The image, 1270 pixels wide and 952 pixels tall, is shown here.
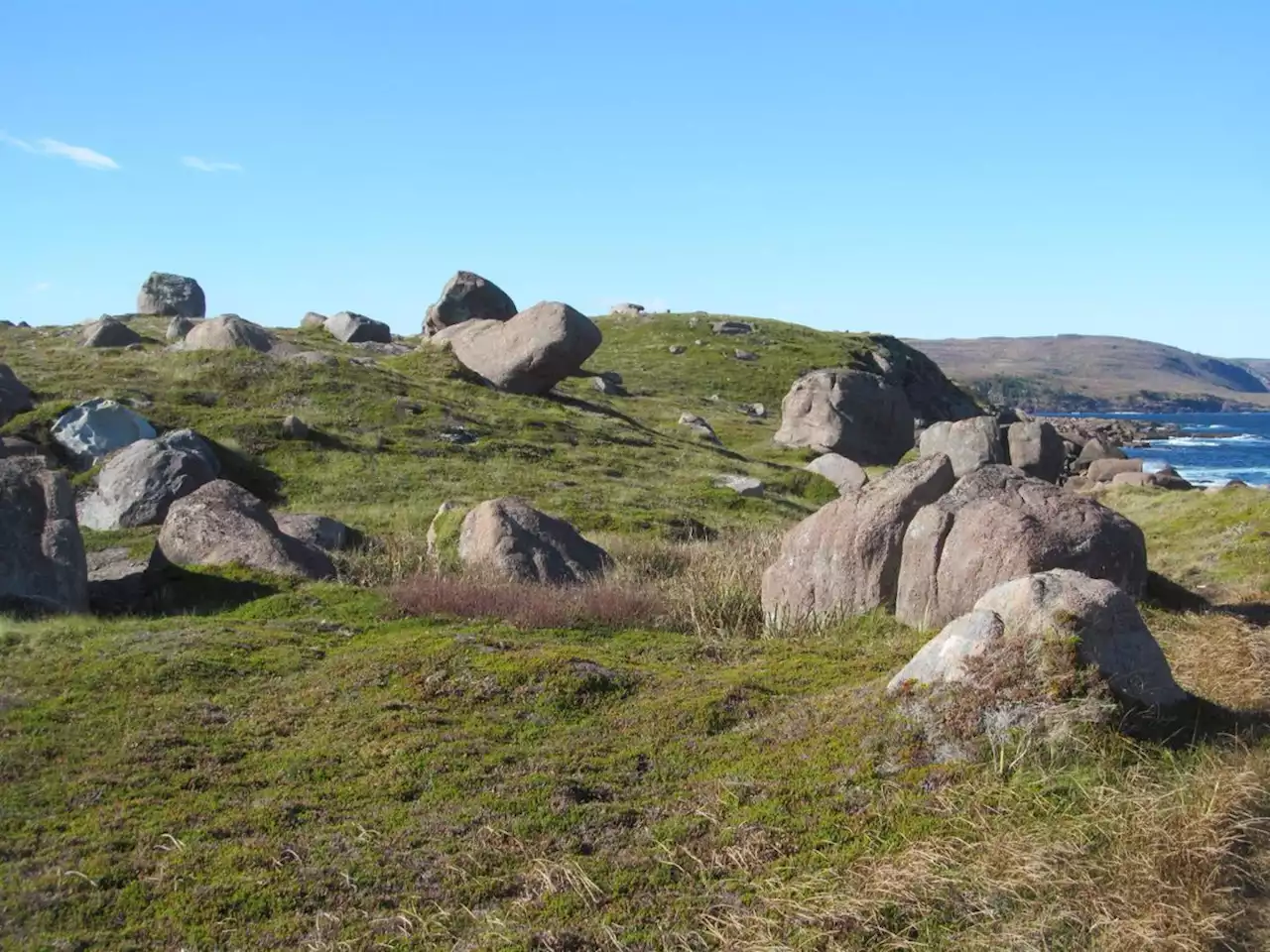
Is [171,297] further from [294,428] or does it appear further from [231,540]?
[231,540]

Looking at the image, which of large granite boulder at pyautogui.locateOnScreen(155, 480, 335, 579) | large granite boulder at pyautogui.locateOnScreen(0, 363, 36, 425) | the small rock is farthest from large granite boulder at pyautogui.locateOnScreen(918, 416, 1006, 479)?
large granite boulder at pyautogui.locateOnScreen(155, 480, 335, 579)

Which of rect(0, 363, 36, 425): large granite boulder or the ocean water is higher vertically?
rect(0, 363, 36, 425): large granite boulder

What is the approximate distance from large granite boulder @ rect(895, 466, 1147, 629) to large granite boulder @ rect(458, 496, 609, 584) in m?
6.08

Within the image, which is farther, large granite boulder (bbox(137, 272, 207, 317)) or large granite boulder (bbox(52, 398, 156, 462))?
large granite boulder (bbox(137, 272, 207, 317))

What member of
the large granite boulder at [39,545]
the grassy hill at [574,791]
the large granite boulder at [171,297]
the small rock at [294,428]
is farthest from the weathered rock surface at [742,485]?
the large granite boulder at [171,297]

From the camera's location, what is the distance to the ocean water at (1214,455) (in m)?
82.4

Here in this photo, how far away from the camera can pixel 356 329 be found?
65000 millimetres

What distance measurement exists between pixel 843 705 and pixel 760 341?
9585cm

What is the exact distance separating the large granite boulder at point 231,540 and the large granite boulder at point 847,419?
106 ft

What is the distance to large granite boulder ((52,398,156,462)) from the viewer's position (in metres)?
29.4

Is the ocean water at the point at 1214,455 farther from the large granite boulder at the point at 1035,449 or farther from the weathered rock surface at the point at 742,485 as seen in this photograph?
the weathered rock surface at the point at 742,485

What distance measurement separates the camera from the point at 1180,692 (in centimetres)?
1052

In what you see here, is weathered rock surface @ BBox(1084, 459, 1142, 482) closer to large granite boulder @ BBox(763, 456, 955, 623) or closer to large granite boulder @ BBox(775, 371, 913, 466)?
large granite boulder @ BBox(775, 371, 913, 466)

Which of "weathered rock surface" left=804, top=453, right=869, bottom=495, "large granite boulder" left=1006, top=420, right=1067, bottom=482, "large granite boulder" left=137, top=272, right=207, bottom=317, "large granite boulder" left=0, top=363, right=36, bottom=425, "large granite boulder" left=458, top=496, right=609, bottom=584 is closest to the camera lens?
"large granite boulder" left=458, top=496, right=609, bottom=584
